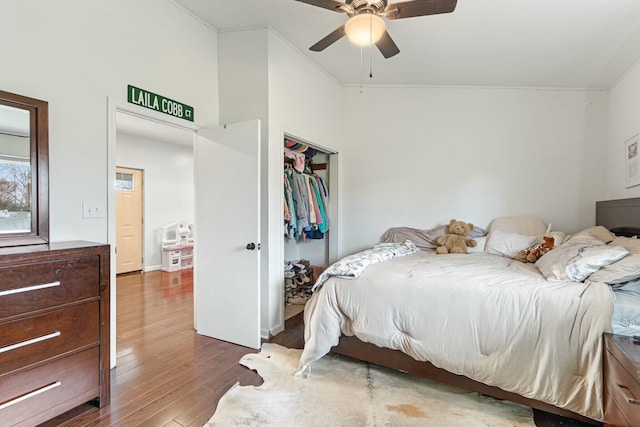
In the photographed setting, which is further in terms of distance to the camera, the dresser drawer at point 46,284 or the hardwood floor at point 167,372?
the hardwood floor at point 167,372

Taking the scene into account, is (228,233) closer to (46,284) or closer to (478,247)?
(46,284)

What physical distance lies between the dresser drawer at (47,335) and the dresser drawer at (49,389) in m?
0.06

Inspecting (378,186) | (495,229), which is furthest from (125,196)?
(495,229)

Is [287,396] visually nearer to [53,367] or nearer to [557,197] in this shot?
[53,367]

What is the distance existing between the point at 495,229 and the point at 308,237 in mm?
2213

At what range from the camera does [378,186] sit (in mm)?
4016

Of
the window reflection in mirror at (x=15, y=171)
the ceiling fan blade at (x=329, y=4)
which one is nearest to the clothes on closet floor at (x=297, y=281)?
the window reflection in mirror at (x=15, y=171)

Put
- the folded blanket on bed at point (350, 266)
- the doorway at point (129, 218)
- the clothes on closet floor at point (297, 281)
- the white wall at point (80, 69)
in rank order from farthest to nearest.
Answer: the doorway at point (129, 218), the clothes on closet floor at point (297, 281), the folded blanket on bed at point (350, 266), the white wall at point (80, 69)

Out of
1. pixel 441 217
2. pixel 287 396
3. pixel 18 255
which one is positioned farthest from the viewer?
pixel 441 217

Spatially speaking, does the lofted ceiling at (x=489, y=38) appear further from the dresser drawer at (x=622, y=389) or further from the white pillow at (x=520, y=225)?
the dresser drawer at (x=622, y=389)

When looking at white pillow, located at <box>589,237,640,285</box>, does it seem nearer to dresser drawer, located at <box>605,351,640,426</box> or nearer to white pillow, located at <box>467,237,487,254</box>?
dresser drawer, located at <box>605,351,640,426</box>

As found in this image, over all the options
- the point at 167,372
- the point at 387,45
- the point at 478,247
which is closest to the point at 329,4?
the point at 387,45

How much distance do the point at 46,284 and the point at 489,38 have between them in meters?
3.54

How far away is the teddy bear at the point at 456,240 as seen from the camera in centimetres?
335
